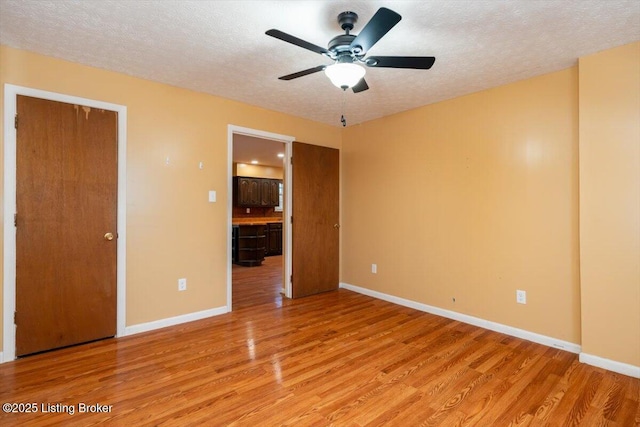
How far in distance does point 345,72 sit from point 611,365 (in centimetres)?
295

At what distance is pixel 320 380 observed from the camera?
2.26 metres

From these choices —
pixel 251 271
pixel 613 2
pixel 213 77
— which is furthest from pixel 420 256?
pixel 251 271

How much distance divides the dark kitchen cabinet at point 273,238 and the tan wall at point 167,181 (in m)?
4.55

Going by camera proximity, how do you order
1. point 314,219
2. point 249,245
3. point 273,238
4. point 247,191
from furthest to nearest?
point 273,238 → point 247,191 → point 249,245 → point 314,219

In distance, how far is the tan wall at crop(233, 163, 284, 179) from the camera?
8.34 m

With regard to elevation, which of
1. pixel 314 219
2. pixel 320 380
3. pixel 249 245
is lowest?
pixel 320 380

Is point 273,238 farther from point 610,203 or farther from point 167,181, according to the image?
point 610,203

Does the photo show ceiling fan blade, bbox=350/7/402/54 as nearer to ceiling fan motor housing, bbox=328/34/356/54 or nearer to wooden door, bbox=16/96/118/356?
ceiling fan motor housing, bbox=328/34/356/54

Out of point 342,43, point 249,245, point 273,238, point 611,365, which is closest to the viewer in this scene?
point 342,43

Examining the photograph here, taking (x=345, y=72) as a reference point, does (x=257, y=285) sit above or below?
below

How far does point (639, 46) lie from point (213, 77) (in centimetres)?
346

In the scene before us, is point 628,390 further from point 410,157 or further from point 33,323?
point 33,323

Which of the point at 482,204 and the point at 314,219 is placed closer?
the point at 482,204

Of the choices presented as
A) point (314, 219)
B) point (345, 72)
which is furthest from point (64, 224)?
point (314, 219)
